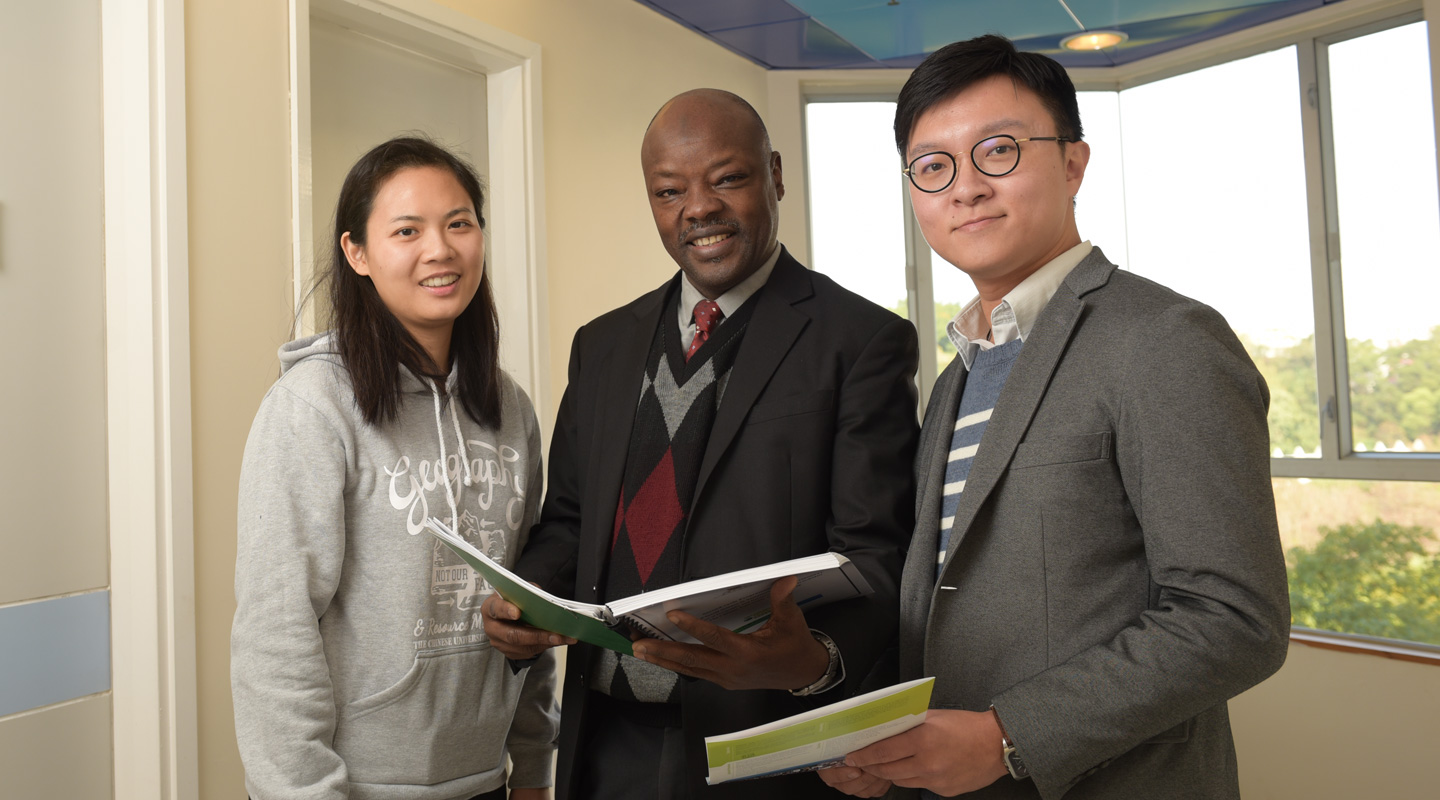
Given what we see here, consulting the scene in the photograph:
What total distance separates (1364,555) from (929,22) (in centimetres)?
300

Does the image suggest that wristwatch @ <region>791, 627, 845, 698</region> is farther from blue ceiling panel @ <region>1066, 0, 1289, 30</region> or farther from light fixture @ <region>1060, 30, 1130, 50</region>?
light fixture @ <region>1060, 30, 1130, 50</region>

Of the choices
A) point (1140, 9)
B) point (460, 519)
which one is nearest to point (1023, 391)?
point (460, 519)

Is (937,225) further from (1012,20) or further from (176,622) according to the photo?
(1012,20)

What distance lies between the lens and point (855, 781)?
3.84 ft

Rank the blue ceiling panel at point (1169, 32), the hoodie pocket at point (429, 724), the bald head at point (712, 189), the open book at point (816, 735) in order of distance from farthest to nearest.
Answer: the blue ceiling panel at point (1169, 32)
the bald head at point (712, 189)
the hoodie pocket at point (429, 724)
the open book at point (816, 735)

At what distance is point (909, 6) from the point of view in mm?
3959

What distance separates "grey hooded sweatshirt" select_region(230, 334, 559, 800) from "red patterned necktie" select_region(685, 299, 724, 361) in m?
0.40

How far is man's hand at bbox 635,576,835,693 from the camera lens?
3.52ft

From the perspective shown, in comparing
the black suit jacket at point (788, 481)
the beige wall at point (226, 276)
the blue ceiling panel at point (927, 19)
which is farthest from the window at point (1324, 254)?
the black suit jacket at point (788, 481)

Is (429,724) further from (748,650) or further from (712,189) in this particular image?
(712,189)

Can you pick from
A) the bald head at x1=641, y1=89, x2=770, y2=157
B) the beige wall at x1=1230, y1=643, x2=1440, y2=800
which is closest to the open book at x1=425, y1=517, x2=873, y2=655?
the bald head at x1=641, y1=89, x2=770, y2=157

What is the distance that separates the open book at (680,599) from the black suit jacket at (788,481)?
0.65 feet

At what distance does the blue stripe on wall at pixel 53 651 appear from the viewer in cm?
210

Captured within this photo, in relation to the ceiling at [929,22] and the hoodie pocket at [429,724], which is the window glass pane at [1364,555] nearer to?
the ceiling at [929,22]
